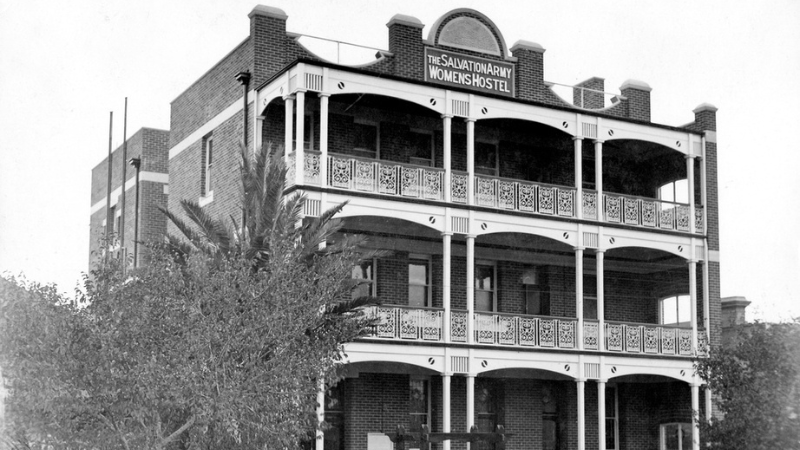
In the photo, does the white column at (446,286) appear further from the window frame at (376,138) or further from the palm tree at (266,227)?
the palm tree at (266,227)

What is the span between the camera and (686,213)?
102ft

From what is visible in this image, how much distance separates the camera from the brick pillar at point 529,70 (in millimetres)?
30406

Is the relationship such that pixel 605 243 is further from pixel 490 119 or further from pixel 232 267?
pixel 232 267

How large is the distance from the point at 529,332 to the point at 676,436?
689cm

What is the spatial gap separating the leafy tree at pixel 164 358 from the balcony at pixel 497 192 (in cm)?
896

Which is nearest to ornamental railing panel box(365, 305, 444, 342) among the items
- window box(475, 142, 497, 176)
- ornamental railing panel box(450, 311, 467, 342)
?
ornamental railing panel box(450, 311, 467, 342)

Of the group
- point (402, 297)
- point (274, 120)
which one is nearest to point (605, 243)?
point (402, 297)

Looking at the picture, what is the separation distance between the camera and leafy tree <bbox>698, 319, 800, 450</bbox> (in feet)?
71.8

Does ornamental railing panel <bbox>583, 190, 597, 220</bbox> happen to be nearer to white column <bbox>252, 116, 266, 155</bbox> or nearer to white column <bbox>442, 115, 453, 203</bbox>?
white column <bbox>442, 115, 453, 203</bbox>

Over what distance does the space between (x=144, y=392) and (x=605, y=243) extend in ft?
59.3

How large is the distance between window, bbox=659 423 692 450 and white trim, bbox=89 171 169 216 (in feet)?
57.7

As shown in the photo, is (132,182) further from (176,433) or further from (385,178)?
(176,433)

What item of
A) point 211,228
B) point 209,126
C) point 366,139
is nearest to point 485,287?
point 366,139

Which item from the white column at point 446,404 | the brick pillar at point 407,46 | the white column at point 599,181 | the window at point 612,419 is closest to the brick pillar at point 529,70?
the white column at point 599,181
